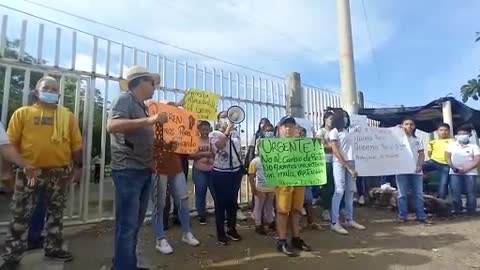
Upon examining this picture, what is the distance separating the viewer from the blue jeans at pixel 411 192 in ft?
20.6

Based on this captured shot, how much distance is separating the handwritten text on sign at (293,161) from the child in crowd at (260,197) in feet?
2.11

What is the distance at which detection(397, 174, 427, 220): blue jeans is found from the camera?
6.28 metres

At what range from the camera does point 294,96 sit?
805 centimetres

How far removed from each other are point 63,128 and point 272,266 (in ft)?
8.12

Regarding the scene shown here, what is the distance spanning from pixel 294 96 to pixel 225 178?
369 cm

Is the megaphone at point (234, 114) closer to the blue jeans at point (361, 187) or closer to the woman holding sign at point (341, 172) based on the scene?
the woman holding sign at point (341, 172)

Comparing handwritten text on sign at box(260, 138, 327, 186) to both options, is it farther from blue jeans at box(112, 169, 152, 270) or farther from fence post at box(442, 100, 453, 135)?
fence post at box(442, 100, 453, 135)

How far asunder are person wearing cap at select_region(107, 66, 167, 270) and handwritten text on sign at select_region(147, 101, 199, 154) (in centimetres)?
93

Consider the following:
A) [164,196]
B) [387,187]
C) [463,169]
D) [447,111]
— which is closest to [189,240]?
[164,196]

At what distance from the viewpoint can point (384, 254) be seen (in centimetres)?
447

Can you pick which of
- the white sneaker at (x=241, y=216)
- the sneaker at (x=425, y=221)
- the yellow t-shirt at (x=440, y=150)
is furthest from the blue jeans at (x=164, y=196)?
the yellow t-shirt at (x=440, y=150)

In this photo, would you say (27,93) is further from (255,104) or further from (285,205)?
(255,104)

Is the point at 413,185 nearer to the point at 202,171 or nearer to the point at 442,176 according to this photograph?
the point at 442,176

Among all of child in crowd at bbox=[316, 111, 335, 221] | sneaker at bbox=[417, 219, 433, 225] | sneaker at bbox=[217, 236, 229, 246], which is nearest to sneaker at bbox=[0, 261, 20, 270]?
sneaker at bbox=[217, 236, 229, 246]
